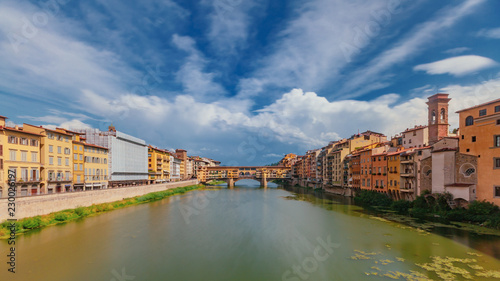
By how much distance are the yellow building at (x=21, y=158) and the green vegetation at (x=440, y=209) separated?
139 ft

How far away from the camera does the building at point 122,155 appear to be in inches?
1784

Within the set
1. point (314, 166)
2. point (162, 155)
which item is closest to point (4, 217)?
point (162, 155)

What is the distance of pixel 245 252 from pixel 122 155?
41.4m

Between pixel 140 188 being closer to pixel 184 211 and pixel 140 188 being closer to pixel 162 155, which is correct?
pixel 184 211

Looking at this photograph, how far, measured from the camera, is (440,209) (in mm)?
25562

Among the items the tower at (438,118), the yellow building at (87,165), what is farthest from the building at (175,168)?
the tower at (438,118)

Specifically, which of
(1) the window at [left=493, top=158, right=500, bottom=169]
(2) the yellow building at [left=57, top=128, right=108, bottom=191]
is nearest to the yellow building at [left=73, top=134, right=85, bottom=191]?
(2) the yellow building at [left=57, top=128, right=108, bottom=191]

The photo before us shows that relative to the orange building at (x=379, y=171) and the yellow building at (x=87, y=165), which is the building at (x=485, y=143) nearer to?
the orange building at (x=379, y=171)

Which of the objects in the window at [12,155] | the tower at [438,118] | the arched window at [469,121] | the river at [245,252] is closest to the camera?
the river at [245,252]

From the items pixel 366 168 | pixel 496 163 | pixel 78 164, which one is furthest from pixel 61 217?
pixel 366 168

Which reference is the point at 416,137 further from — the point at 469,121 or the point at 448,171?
the point at 469,121

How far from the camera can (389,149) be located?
127 ft

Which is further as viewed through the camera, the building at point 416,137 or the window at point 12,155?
the building at point 416,137

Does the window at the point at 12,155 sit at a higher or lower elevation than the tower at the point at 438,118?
lower
